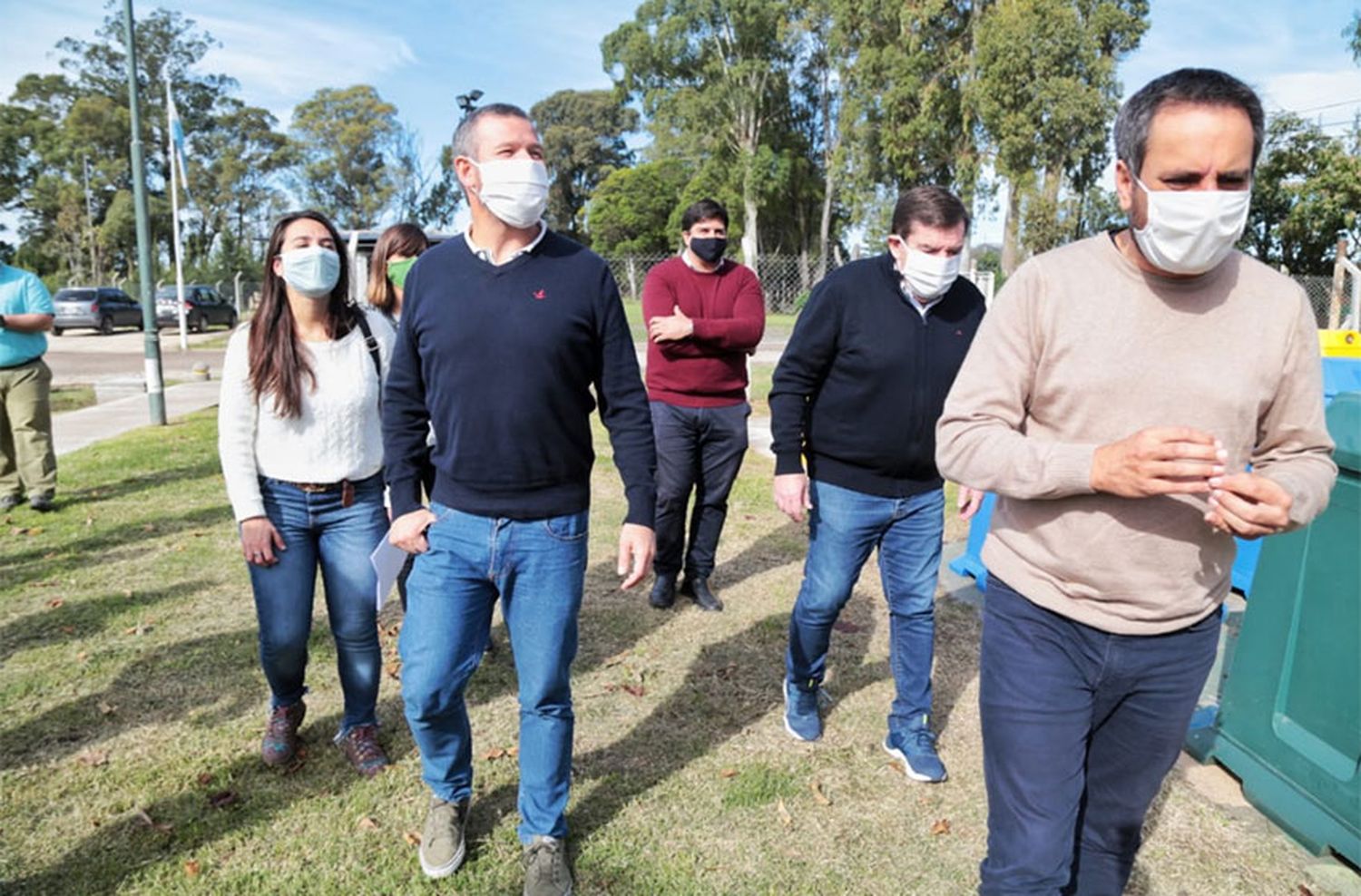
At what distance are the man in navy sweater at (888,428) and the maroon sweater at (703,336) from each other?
140 centimetres

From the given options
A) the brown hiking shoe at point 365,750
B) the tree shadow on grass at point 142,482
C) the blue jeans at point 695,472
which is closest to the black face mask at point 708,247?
the blue jeans at point 695,472

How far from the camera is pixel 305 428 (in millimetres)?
3061

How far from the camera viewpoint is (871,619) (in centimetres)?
504

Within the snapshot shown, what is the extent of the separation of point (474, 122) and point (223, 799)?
2368mm

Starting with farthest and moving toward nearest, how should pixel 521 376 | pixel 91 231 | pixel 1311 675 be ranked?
pixel 91 231 < pixel 1311 675 < pixel 521 376

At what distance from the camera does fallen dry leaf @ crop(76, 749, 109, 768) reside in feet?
11.1

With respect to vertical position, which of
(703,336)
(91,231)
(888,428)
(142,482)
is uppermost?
(91,231)

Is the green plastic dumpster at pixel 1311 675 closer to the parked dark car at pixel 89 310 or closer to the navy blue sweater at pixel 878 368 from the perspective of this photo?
the navy blue sweater at pixel 878 368

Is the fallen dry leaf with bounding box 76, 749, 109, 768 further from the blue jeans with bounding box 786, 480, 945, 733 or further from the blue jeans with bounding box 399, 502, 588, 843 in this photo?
the blue jeans with bounding box 786, 480, 945, 733

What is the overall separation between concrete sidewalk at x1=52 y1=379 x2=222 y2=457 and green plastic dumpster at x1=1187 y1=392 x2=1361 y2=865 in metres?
9.78

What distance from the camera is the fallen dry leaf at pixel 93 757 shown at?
11.1 feet

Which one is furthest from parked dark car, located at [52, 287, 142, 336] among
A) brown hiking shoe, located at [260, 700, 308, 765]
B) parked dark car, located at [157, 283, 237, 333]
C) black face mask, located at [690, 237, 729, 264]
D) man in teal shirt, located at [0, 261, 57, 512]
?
brown hiking shoe, located at [260, 700, 308, 765]

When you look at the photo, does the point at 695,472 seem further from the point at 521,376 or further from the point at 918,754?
the point at 521,376

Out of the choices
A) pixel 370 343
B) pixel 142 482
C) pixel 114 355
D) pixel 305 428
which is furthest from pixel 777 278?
pixel 305 428
